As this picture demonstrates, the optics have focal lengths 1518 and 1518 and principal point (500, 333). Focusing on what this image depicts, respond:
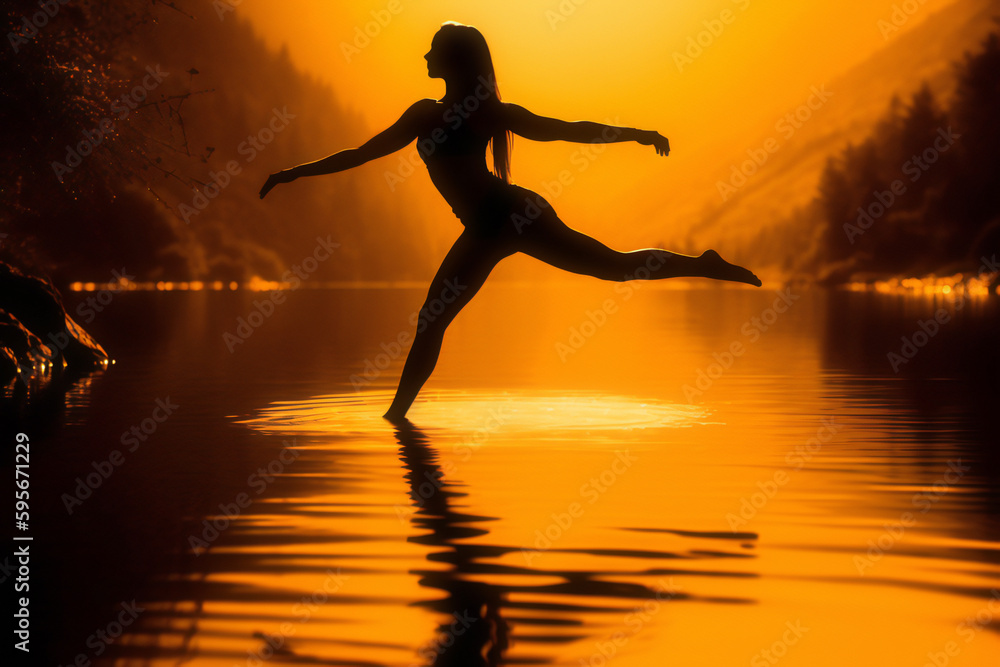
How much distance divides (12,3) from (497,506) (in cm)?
1155

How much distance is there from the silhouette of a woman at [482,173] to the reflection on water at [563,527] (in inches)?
46.0

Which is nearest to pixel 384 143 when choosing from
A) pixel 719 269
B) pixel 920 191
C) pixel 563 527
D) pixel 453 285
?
pixel 453 285

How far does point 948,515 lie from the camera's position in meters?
6.94

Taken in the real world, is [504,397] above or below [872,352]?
below

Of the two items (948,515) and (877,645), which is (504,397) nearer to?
(948,515)

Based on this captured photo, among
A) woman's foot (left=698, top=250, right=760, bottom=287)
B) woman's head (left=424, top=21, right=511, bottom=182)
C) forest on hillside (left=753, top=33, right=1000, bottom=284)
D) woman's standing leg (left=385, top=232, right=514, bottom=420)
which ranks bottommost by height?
woman's standing leg (left=385, top=232, right=514, bottom=420)

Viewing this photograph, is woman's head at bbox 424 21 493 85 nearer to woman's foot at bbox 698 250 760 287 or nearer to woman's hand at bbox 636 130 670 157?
woman's hand at bbox 636 130 670 157

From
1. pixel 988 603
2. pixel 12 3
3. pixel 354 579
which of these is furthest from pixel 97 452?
pixel 12 3

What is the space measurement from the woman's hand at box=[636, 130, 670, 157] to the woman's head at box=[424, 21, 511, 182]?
103 cm

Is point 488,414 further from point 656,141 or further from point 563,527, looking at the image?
point 563,527

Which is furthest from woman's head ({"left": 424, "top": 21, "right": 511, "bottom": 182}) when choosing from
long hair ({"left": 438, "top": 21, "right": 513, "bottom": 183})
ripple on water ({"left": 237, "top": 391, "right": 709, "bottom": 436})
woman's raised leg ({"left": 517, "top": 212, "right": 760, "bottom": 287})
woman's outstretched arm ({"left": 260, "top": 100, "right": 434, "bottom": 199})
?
ripple on water ({"left": 237, "top": 391, "right": 709, "bottom": 436})

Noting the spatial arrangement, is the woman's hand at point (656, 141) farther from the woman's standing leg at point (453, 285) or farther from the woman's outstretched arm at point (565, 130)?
the woman's standing leg at point (453, 285)

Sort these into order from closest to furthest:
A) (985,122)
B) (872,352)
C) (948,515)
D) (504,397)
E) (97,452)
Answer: (948,515) < (97,452) < (504,397) < (872,352) < (985,122)

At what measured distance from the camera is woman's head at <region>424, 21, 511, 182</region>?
34.8 feet
